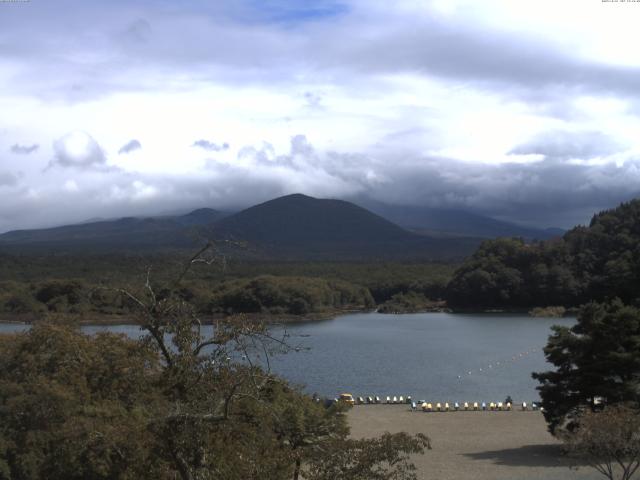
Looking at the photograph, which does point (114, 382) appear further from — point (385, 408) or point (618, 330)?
point (385, 408)

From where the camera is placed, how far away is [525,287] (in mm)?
80312

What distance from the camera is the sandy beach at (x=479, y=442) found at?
17.4 m

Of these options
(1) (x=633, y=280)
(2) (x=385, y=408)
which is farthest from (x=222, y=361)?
(1) (x=633, y=280)

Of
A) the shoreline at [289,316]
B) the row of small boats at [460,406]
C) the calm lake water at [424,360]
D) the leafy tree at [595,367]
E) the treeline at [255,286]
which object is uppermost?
the leafy tree at [595,367]

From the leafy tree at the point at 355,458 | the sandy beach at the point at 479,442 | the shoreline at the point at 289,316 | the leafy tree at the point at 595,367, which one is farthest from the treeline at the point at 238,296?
the leafy tree at the point at 355,458

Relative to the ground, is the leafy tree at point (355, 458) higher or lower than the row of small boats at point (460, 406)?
higher

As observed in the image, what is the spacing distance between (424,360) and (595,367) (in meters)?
24.6

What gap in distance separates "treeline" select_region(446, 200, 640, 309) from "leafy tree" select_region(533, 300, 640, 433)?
191 ft

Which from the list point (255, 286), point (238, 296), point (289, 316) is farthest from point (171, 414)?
point (255, 286)

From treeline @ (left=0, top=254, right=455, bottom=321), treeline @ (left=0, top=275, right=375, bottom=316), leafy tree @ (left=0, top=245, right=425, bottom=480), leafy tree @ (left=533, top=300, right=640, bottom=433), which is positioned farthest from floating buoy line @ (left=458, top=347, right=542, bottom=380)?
treeline @ (left=0, top=275, right=375, bottom=316)

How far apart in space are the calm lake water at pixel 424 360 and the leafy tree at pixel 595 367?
6.14 meters

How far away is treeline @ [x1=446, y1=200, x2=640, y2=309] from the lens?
78.1 metres

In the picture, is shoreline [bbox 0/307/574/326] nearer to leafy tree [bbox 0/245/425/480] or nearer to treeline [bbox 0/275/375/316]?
treeline [bbox 0/275/375/316]

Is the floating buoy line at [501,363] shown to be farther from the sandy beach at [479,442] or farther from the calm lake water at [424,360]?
the sandy beach at [479,442]
